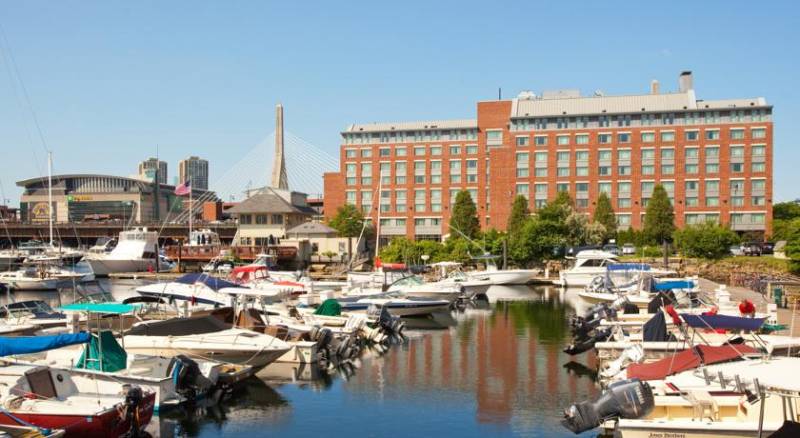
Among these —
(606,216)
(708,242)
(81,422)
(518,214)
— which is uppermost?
(518,214)

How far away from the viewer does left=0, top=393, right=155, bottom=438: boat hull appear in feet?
58.9

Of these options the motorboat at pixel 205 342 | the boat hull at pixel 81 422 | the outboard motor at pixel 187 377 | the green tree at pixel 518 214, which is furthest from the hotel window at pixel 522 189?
the boat hull at pixel 81 422

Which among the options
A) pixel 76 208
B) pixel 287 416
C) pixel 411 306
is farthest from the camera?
pixel 76 208

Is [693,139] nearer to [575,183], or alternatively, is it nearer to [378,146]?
[575,183]

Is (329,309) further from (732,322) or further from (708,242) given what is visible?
(708,242)

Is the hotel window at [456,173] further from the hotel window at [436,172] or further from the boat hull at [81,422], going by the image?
the boat hull at [81,422]

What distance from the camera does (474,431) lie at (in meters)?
21.6

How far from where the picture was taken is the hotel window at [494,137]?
112688 mm

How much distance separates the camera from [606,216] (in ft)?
334

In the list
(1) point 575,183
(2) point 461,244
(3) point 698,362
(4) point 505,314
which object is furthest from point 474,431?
(1) point 575,183

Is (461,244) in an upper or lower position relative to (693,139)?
lower

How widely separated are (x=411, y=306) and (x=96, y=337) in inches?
1070

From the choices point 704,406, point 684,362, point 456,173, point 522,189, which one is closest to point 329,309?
point 684,362

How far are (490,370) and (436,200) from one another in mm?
85547
